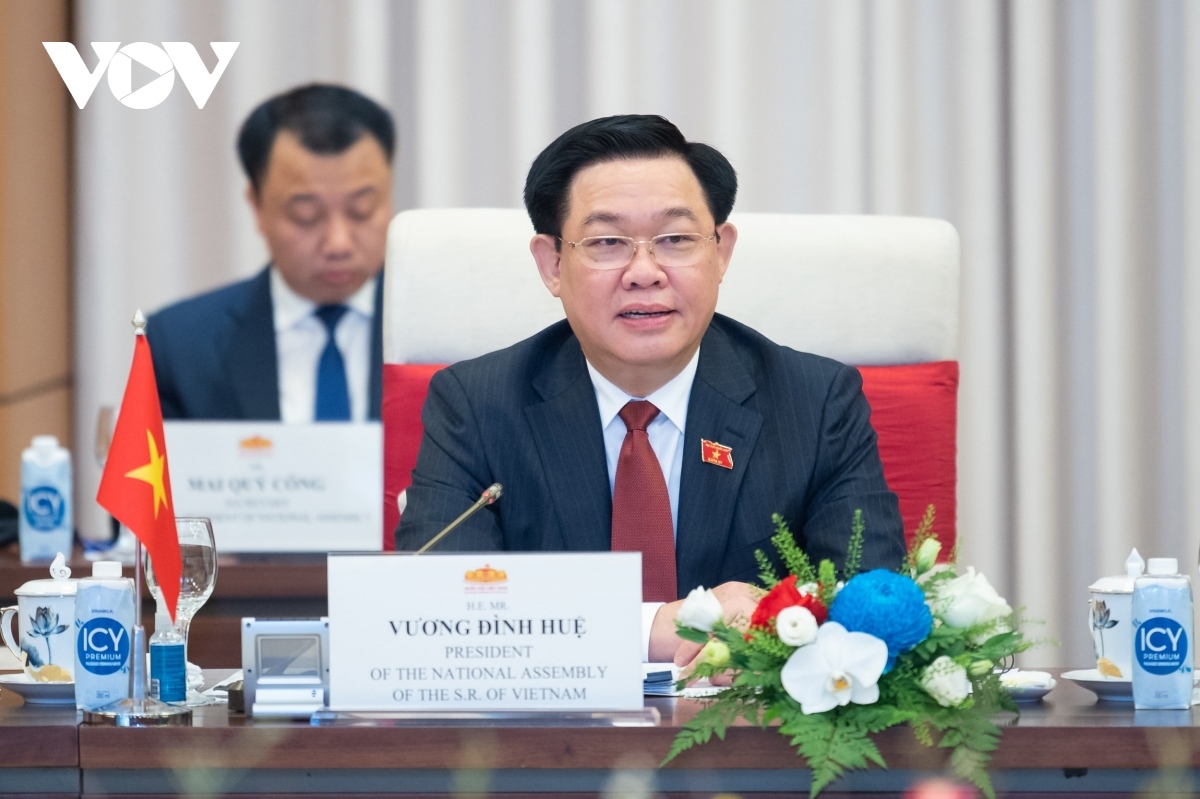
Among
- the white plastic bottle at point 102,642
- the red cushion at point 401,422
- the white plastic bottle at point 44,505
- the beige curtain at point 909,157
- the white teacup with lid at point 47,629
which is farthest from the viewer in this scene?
the beige curtain at point 909,157

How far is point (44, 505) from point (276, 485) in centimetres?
42

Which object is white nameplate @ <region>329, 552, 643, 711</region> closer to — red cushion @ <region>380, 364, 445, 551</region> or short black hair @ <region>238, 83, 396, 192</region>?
red cushion @ <region>380, 364, 445, 551</region>

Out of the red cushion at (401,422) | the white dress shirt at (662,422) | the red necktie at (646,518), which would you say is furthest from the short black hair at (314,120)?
the red necktie at (646,518)

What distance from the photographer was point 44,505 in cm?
259

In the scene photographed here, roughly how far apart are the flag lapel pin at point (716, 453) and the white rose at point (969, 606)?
2.28ft

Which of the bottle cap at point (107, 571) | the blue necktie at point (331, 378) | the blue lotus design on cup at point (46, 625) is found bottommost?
the blue lotus design on cup at point (46, 625)

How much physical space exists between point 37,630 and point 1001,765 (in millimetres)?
905

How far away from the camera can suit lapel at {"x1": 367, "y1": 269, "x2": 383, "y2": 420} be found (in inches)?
136

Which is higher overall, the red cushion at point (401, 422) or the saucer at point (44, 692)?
the red cushion at point (401, 422)

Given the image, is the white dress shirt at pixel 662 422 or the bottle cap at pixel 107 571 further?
the white dress shirt at pixel 662 422

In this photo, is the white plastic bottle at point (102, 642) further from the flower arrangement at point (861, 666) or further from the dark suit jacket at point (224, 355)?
the dark suit jacket at point (224, 355)

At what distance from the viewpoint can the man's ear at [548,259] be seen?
2.01 metres

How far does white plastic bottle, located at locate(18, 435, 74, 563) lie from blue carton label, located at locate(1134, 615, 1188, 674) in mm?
1953

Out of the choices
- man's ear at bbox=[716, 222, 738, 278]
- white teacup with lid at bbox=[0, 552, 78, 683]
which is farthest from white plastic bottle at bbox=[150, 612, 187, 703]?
man's ear at bbox=[716, 222, 738, 278]
